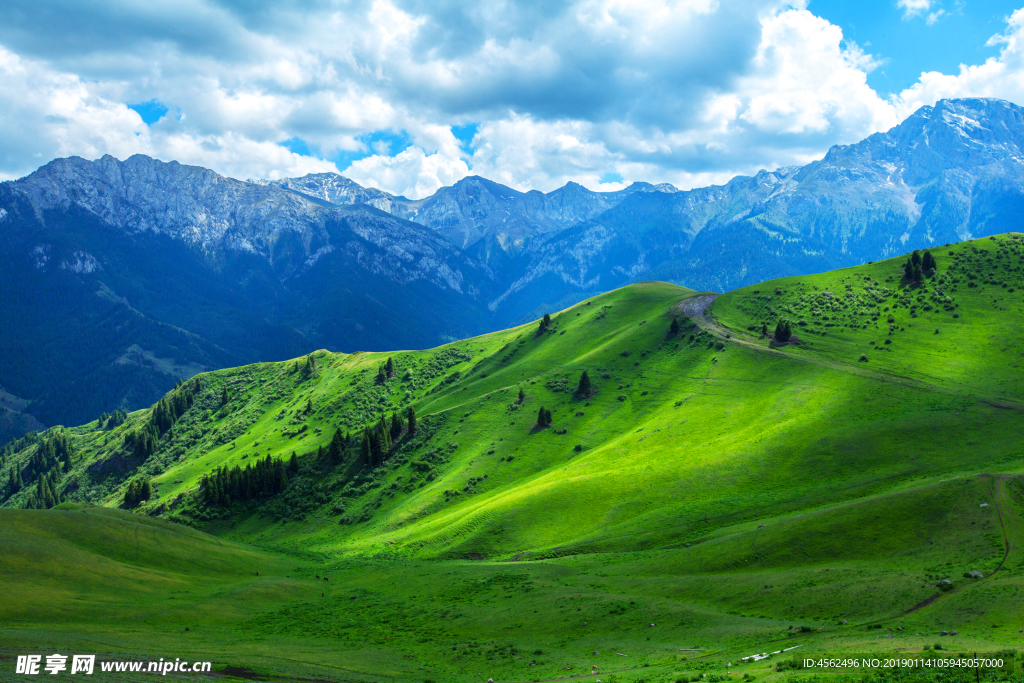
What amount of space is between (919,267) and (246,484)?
608 ft

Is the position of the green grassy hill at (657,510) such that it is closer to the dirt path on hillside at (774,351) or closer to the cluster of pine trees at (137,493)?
the dirt path on hillside at (774,351)

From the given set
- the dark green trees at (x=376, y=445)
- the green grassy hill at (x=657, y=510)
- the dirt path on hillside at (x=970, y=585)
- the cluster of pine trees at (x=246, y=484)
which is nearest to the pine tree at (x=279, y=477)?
the cluster of pine trees at (x=246, y=484)

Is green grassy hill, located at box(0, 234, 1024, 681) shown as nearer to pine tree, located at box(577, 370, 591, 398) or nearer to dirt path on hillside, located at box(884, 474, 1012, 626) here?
dirt path on hillside, located at box(884, 474, 1012, 626)

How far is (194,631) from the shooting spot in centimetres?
5534

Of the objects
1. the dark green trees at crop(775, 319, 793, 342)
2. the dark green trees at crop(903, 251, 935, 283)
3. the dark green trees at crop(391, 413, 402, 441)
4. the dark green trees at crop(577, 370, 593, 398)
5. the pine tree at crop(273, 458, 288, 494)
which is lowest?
the pine tree at crop(273, 458, 288, 494)

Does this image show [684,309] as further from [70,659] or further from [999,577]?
[70,659]

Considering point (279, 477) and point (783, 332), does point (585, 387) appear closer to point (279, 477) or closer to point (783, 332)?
point (783, 332)

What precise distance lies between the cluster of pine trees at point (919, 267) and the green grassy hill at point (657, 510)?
208cm

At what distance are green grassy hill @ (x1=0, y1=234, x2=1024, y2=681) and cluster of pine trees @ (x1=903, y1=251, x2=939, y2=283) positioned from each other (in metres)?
2.08

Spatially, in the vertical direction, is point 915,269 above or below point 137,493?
above

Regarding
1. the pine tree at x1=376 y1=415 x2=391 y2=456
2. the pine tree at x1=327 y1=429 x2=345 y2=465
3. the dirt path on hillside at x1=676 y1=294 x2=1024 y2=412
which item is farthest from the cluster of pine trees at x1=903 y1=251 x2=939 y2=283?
the pine tree at x1=327 y1=429 x2=345 y2=465

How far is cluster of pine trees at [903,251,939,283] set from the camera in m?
149

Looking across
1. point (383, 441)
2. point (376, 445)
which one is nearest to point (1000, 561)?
point (383, 441)

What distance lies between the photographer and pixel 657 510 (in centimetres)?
8762
